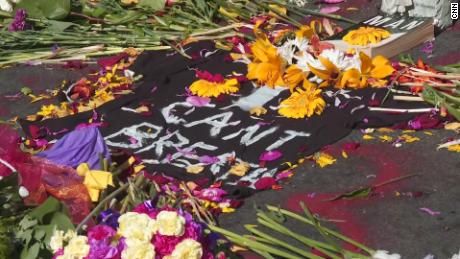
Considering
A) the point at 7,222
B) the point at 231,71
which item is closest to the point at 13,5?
the point at 231,71

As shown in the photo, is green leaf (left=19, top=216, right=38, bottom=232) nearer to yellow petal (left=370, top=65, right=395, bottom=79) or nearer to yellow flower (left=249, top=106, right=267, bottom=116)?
yellow flower (left=249, top=106, right=267, bottom=116)

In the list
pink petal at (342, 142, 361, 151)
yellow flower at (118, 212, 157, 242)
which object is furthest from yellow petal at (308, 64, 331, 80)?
yellow flower at (118, 212, 157, 242)

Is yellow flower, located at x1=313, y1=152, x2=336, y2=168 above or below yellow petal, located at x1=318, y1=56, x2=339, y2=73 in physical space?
below

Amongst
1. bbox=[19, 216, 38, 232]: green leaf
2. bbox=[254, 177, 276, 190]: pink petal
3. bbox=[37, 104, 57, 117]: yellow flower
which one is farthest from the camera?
bbox=[37, 104, 57, 117]: yellow flower

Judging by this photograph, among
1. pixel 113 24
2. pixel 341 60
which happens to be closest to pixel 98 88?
pixel 113 24

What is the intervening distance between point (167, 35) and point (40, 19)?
91 cm

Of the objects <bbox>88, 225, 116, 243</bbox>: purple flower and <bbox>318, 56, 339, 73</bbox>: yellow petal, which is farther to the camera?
<bbox>318, 56, 339, 73</bbox>: yellow petal

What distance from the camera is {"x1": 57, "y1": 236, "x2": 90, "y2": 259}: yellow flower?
235 centimetres

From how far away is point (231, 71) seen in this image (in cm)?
435

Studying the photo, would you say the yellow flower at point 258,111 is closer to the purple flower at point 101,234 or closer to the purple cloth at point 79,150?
the purple cloth at point 79,150

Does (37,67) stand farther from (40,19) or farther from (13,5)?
(13,5)

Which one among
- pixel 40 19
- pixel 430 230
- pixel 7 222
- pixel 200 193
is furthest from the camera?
pixel 40 19

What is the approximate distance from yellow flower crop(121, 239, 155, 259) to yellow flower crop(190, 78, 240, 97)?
5.97 feet

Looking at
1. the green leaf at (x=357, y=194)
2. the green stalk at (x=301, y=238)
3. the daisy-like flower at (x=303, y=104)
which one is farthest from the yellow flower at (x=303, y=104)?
the green stalk at (x=301, y=238)
